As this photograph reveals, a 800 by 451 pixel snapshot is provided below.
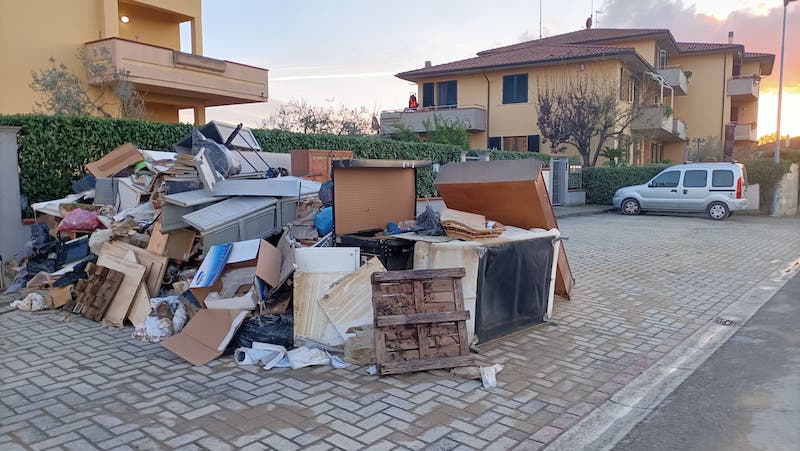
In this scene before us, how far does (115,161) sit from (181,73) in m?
9.50

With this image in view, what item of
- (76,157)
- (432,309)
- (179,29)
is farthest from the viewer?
(179,29)

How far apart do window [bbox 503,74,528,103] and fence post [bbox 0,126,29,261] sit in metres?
26.5

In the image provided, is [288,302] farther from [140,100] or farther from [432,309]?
Result: [140,100]

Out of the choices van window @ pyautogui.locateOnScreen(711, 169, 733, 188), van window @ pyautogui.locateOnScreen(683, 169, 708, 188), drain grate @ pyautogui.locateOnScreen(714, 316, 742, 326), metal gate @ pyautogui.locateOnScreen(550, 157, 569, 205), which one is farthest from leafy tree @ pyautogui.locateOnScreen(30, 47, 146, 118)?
van window @ pyautogui.locateOnScreen(711, 169, 733, 188)

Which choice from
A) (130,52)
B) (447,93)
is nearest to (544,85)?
(447,93)

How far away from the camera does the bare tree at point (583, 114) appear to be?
87.6ft

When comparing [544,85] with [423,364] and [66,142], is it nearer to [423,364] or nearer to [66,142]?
[66,142]

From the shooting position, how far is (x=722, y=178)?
18812mm

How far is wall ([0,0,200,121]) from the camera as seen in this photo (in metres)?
14.9

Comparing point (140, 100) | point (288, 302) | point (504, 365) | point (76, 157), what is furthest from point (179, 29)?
point (504, 365)

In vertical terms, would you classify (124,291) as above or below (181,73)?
below

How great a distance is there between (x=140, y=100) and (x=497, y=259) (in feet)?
45.6

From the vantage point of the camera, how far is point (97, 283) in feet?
20.8

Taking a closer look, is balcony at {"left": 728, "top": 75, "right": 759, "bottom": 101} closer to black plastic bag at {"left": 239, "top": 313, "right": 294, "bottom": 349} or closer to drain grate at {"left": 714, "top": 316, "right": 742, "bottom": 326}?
drain grate at {"left": 714, "top": 316, "right": 742, "bottom": 326}
